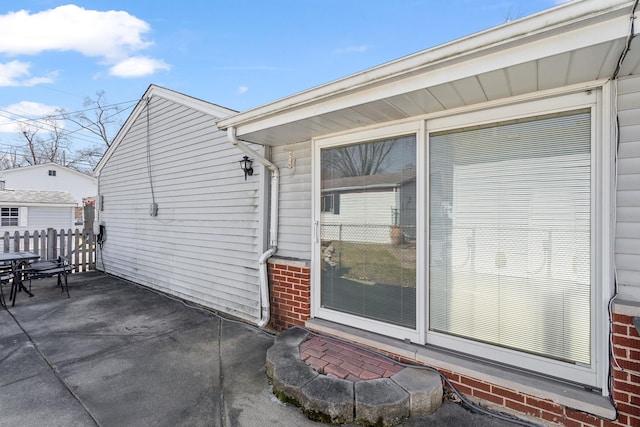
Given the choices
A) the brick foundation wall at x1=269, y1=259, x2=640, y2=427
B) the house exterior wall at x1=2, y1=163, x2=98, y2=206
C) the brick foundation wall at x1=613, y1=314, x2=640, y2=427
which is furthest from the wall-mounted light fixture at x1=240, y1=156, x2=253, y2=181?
the house exterior wall at x1=2, y1=163, x2=98, y2=206

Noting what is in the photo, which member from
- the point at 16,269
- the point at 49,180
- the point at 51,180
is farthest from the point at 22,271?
the point at 51,180

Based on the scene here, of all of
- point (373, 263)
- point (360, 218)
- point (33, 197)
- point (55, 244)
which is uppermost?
point (33, 197)

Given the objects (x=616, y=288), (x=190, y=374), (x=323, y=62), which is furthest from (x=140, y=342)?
(x=323, y=62)

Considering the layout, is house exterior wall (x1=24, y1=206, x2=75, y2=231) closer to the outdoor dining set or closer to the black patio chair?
the outdoor dining set

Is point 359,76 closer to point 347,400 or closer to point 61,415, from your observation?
point 347,400

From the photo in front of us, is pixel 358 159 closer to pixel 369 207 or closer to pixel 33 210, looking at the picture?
pixel 369 207

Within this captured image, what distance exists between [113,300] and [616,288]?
6.08m

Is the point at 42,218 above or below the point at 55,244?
above

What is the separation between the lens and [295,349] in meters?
2.83

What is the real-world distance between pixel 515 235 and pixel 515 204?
225mm

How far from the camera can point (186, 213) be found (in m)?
5.16

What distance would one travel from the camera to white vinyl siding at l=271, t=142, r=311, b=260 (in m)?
3.48

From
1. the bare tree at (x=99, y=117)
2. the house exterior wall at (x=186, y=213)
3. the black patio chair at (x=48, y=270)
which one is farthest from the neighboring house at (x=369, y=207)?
the bare tree at (x=99, y=117)

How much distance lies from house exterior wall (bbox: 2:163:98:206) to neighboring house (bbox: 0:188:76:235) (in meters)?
1.83
